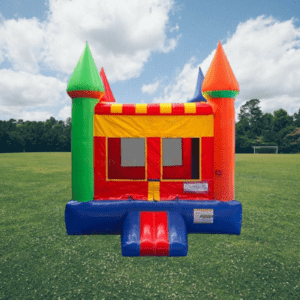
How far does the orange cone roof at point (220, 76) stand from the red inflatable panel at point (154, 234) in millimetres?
2473

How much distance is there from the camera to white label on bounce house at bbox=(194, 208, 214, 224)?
174 inches

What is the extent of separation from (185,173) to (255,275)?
2.95 meters

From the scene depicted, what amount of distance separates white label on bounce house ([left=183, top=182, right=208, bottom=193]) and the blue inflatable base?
24cm

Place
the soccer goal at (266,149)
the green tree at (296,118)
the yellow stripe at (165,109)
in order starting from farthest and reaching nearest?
the green tree at (296,118) → the soccer goal at (266,149) → the yellow stripe at (165,109)

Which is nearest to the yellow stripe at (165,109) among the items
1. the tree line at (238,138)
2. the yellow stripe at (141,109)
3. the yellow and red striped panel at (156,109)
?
the yellow and red striped panel at (156,109)

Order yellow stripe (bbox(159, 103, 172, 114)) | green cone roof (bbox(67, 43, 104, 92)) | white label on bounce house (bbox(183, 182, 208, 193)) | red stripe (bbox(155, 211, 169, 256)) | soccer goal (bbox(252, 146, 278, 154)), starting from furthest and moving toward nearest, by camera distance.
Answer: soccer goal (bbox(252, 146, 278, 154)), white label on bounce house (bbox(183, 182, 208, 193)), yellow stripe (bbox(159, 103, 172, 114)), green cone roof (bbox(67, 43, 104, 92)), red stripe (bbox(155, 211, 169, 256))

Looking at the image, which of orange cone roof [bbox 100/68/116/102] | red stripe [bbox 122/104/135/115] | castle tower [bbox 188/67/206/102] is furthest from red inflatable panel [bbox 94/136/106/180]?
castle tower [bbox 188/67/206/102]

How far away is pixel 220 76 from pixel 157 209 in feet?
8.77

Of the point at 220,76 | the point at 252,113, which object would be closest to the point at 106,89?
the point at 220,76

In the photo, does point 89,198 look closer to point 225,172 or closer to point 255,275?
point 225,172

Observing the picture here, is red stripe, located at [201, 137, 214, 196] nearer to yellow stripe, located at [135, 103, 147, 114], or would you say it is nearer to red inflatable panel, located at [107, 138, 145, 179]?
yellow stripe, located at [135, 103, 147, 114]

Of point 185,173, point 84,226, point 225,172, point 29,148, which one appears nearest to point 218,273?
point 225,172

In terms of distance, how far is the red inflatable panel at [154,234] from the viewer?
12.6 feet

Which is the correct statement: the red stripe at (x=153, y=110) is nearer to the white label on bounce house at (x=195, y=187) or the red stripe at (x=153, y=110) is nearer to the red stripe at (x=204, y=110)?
the red stripe at (x=204, y=110)
